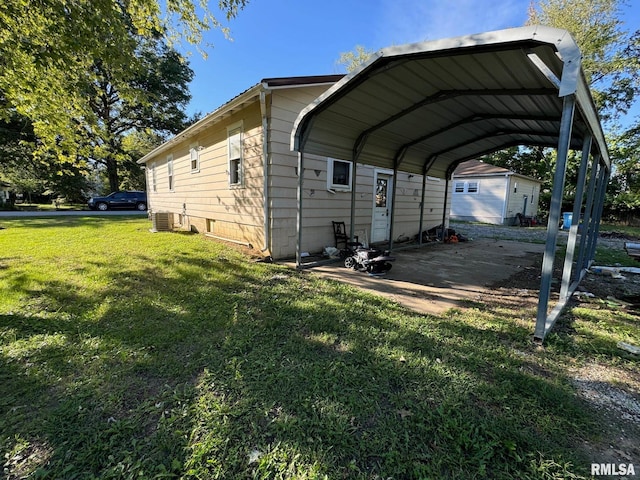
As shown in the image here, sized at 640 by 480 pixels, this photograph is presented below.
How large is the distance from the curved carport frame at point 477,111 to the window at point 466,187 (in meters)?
12.3

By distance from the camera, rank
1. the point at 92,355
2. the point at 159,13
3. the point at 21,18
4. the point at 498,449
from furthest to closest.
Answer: the point at 159,13
the point at 21,18
the point at 92,355
the point at 498,449

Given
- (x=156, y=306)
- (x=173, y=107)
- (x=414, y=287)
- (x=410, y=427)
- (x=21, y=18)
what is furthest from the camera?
(x=173, y=107)

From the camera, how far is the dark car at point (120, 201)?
2108 cm

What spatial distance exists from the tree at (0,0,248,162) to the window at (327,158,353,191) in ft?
12.1

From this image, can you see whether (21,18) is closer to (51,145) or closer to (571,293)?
(51,145)

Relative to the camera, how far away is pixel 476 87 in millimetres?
4336

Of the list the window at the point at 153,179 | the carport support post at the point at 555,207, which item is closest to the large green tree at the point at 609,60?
the carport support post at the point at 555,207

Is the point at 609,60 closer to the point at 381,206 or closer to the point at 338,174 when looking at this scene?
the point at 381,206

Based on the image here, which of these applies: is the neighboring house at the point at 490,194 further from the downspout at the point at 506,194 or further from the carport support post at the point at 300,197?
the carport support post at the point at 300,197

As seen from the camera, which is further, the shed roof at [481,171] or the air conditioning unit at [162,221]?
the shed roof at [481,171]

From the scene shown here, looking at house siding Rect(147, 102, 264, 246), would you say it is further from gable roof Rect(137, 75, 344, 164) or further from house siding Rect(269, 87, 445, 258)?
house siding Rect(269, 87, 445, 258)

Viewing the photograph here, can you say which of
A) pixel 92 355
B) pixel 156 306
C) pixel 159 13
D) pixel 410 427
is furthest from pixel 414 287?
pixel 159 13

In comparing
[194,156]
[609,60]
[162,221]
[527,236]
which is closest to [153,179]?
[162,221]

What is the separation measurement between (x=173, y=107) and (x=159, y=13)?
21.4m
